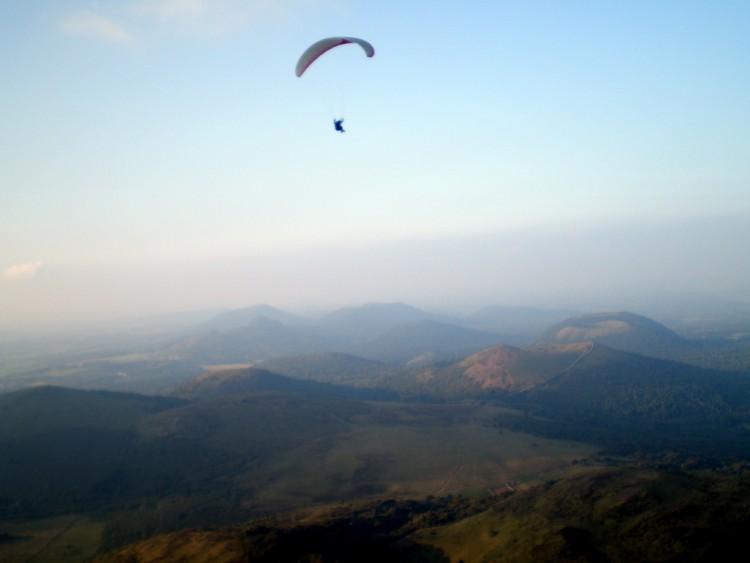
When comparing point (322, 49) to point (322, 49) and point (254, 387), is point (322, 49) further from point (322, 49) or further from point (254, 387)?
point (254, 387)

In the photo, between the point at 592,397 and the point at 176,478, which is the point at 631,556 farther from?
the point at 592,397

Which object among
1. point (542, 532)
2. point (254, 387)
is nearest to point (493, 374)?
point (254, 387)

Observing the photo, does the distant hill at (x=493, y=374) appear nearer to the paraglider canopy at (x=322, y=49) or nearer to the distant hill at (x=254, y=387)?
the distant hill at (x=254, y=387)

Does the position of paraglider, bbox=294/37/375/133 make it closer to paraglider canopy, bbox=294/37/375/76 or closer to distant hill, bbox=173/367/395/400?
paraglider canopy, bbox=294/37/375/76

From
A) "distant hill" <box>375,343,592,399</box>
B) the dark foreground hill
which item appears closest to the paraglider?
the dark foreground hill

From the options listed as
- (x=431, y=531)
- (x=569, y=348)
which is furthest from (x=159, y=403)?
(x=569, y=348)
